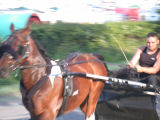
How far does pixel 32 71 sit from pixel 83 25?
7711mm

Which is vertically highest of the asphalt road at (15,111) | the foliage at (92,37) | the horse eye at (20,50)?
the horse eye at (20,50)

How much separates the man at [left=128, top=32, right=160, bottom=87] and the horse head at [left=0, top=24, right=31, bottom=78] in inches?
72.3

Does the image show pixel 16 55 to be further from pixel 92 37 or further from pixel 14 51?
pixel 92 37

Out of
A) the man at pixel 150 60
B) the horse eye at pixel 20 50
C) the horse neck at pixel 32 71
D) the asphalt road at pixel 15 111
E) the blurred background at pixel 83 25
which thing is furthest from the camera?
the blurred background at pixel 83 25

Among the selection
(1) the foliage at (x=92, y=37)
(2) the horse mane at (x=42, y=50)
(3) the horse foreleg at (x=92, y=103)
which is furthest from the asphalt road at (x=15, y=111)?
(1) the foliage at (x=92, y=37)

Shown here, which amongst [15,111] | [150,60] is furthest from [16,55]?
[15,111]

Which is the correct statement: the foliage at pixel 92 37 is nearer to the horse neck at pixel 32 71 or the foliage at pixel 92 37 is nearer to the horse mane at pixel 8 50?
the horse neck at pixel 32 71

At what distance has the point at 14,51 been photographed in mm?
3971

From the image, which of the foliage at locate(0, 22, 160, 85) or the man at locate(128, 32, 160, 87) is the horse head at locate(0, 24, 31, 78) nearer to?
the man at locate(128, 32, 160, 87)

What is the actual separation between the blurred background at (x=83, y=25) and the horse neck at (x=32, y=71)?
156 inches

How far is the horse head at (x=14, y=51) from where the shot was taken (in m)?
3.91

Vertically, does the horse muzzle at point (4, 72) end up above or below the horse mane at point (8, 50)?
below

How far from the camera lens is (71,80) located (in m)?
4.47

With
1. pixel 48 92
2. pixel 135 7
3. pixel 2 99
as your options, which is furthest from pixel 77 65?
pixel 135 7
